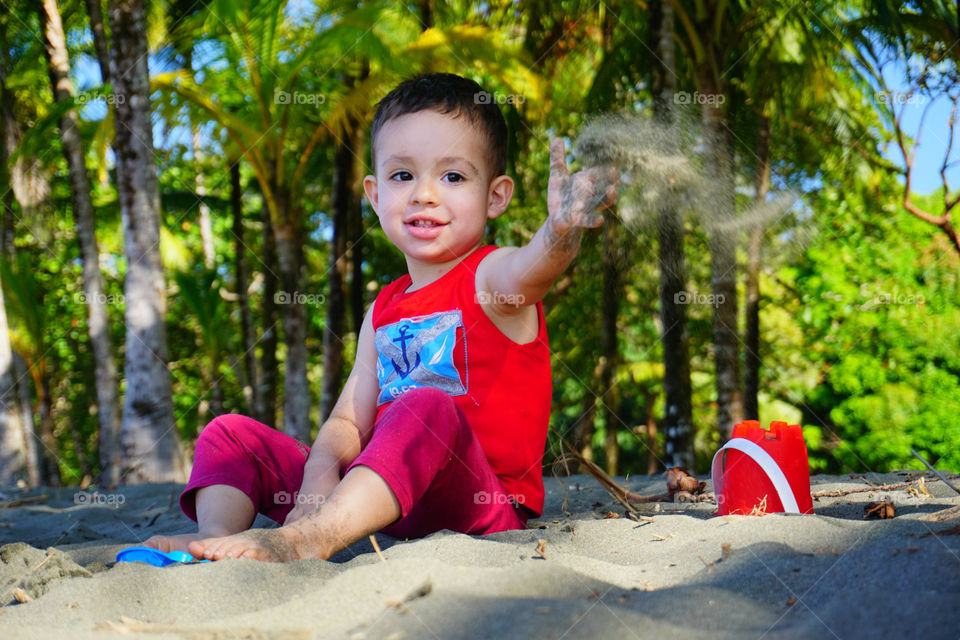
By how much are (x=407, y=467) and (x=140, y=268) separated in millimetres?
5075

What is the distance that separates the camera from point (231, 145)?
10.1 m

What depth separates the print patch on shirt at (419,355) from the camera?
250 cm

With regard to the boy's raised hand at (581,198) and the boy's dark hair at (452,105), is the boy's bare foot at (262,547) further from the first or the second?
the boy's dark hair at (452,105)

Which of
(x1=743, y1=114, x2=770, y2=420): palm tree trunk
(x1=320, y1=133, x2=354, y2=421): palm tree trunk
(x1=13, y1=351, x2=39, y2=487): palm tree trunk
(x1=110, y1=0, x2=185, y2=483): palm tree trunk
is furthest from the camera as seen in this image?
(x1=13, y1=351, x2=39, y2=487): palm tree trunk

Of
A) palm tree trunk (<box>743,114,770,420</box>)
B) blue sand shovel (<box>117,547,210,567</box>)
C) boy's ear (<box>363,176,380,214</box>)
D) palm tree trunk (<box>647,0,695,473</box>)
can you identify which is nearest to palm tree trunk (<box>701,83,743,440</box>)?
palm tree trunk (<box>647,0,695,473</box>)

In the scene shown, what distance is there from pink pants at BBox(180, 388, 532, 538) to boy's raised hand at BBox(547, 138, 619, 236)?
1.97ft

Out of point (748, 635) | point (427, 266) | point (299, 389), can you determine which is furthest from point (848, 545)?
point (299, 389)

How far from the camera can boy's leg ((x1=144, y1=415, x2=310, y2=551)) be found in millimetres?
2365

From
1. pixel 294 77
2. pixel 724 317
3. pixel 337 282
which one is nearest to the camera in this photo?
pixel 724 317

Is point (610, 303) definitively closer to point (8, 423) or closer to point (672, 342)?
point (672, 342)

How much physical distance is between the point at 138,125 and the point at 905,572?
6.44m

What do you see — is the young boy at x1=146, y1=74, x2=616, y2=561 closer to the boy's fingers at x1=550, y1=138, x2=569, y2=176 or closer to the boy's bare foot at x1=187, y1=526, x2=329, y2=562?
the boy's fingers at x1=550, y1=138, x2=569, y2=176

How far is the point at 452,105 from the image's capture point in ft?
8.52

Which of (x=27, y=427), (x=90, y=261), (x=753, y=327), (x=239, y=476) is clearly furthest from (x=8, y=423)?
(x=753, y=327)
